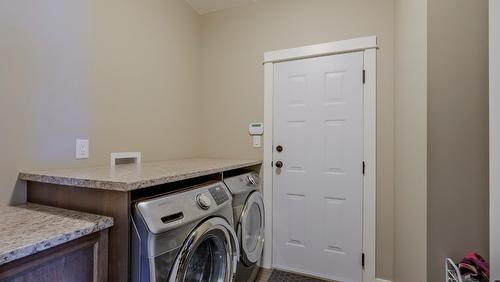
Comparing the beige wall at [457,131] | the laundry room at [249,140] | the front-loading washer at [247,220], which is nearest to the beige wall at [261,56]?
the laundry room at [249,140]

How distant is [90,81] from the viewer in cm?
154

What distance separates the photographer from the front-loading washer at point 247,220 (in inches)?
65.9

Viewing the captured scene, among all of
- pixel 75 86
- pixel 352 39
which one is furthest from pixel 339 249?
pixel 75 86

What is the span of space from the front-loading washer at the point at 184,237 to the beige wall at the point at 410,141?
972 mm

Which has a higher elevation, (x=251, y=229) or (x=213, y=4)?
(x=213, y=4)

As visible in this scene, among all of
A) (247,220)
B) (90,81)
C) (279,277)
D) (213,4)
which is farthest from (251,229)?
(213,4)

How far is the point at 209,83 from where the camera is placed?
2.59m

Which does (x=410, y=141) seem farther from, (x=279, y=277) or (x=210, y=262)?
(x=279, y=277)

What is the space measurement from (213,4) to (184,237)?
2.24 m

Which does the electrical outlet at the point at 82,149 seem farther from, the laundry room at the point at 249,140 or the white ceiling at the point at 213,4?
the white ceiling at the point at 213,4

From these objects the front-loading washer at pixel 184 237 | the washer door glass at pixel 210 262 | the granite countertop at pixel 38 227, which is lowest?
the washer door glass at pixel 210 262

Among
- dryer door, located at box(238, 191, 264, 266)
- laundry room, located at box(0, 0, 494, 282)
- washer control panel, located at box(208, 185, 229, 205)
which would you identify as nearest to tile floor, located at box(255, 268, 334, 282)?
laundry room, located at box(0, 0, 494, 282)

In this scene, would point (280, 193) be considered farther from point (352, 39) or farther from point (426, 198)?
point (352, 39)

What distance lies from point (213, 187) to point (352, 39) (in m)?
1.60
